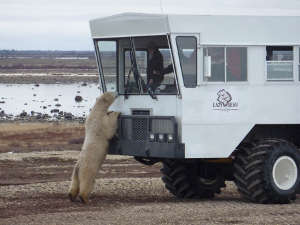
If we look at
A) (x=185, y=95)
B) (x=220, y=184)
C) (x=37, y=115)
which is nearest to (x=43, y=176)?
(x=220, y=184)

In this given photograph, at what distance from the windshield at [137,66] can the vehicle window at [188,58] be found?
18 cm

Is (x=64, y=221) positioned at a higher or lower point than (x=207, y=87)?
lower

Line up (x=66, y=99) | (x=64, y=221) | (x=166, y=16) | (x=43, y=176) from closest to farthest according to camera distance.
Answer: (x=64, y=221) → (x=166, y=16) → (x=43, y=176) → (x=66, y=99)

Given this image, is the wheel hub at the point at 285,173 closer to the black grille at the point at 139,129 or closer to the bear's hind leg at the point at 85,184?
the black grille at the point at 139,129

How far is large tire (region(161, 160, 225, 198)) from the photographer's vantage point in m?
16.1

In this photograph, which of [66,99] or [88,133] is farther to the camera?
[66,99]

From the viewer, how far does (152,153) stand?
14.6 metres

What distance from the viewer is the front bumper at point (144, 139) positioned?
14375 mm

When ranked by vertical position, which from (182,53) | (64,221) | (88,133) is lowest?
(64,221)

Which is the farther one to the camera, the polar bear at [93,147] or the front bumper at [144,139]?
the polar bear at [93,147]

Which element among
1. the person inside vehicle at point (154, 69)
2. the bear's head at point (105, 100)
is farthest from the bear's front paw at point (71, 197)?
the person inside vehicle at point (154, 69)

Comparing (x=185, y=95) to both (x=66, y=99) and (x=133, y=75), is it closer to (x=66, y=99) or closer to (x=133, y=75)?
(x=133, y=75)

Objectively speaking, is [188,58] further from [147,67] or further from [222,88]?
[147,67]

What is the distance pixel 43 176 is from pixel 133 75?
17.5 ft
